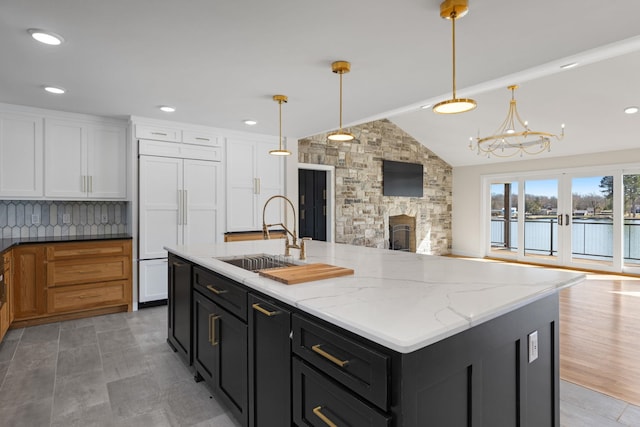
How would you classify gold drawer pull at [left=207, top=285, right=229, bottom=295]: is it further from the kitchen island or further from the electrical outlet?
the electrical outlet

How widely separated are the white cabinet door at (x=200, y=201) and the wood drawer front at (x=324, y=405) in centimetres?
353

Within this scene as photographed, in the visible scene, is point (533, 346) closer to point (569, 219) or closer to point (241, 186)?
point (241, 186)

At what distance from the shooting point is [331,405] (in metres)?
1.21

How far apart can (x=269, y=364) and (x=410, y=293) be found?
2.31ft

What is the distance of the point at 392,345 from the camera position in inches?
37.4

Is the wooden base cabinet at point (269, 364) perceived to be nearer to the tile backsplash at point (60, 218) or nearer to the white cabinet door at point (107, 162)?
the white cabinet door at point (107, 162)

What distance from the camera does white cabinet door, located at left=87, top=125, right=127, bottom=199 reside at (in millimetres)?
4129

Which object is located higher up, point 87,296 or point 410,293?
point 410,293

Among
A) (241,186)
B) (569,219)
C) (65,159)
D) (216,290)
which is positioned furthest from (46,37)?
(569,219)

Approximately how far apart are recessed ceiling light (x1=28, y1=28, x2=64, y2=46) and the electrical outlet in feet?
10.5

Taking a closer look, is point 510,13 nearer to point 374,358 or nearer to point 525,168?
point 374,358

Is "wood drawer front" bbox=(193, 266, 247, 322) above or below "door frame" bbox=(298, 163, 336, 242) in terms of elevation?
below

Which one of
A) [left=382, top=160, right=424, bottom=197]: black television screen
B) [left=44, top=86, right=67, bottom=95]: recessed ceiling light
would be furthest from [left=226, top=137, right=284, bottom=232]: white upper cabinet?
[left=382, top=160, right=424, bottom=197]: black television screen

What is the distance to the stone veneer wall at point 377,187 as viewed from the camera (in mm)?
6676
